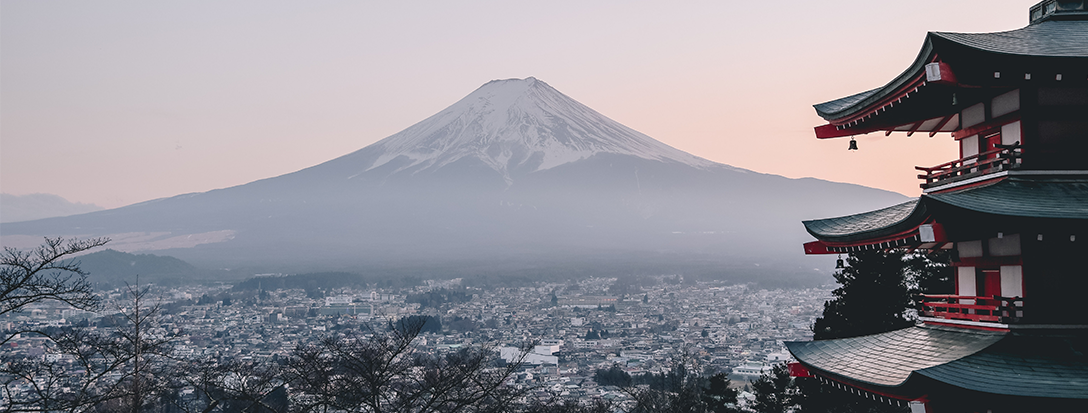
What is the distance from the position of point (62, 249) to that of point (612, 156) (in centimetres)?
16562

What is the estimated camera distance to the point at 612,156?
177 meters

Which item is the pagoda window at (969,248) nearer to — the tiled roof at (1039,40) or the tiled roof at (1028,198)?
the tiled roof at (1028,198)

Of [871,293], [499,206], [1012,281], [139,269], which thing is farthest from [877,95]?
[499,206]

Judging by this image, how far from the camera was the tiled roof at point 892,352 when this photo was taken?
32.0 ft

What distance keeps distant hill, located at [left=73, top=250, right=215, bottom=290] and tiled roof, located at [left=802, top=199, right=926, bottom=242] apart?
114 metres

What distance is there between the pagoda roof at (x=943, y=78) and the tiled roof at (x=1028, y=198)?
1047mm

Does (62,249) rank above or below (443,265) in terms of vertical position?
above

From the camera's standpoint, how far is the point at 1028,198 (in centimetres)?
944

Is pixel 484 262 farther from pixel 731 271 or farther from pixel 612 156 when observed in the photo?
pixel 612 156

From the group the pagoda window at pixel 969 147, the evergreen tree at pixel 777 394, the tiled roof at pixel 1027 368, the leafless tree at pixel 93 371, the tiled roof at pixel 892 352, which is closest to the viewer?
the tiled roof at pixel 1027 368

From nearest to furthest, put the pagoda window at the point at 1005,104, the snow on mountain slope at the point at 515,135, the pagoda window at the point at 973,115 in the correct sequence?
the pagoda window at the point at 1005,104 → the pagoda window at the point at 973,115 → the snow on mountain slope at the point at 515,135

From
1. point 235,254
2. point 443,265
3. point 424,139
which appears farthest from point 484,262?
point 424,139

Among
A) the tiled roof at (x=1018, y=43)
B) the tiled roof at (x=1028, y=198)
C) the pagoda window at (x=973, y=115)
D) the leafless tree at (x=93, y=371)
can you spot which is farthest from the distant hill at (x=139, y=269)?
the tiled roof at (x=1028, y=198)

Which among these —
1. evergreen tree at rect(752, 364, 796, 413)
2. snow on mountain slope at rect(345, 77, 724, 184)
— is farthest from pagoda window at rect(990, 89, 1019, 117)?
snow on mountain slope at rect(345, 77, 724, 184)
